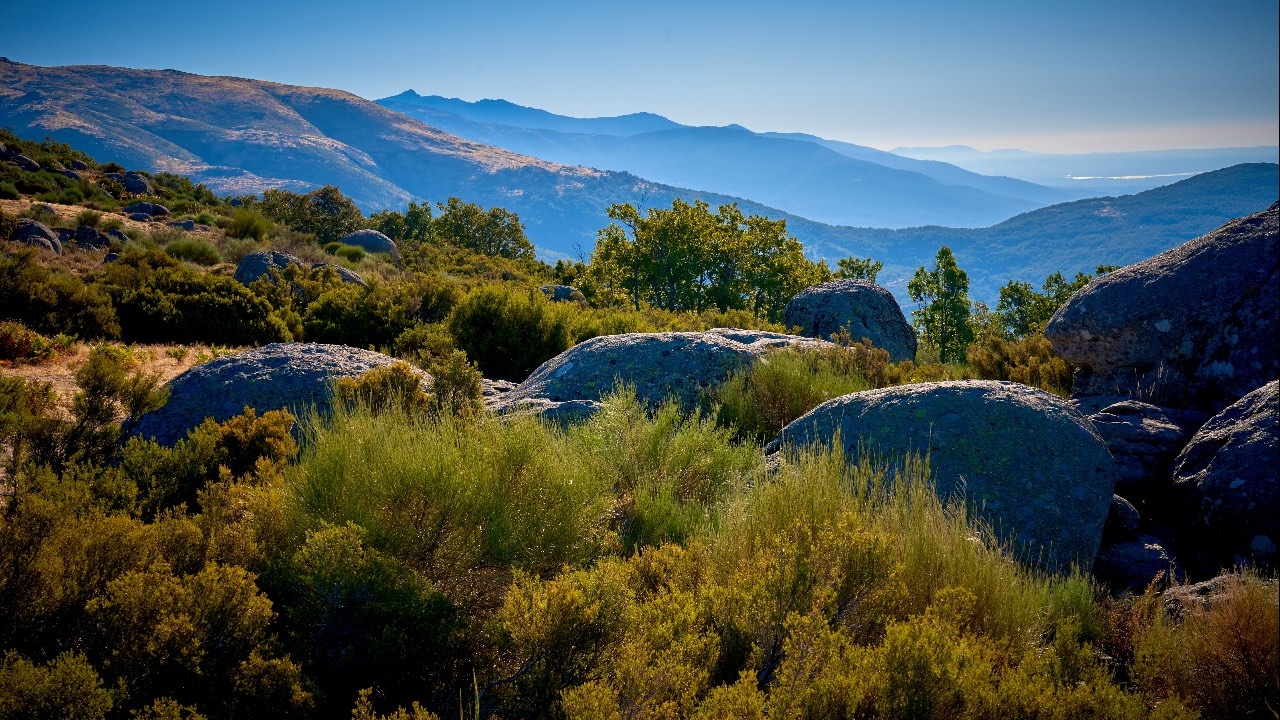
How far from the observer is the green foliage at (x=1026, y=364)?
296 inches

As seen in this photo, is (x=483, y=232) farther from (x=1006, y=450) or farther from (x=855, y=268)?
(x=1006, y=450)

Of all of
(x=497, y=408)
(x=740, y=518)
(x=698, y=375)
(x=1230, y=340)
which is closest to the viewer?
(x=740, y=518)

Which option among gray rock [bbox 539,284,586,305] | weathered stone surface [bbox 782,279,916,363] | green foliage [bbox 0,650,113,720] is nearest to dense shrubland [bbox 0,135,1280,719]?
green foliage [bbox 0,650,113,720]

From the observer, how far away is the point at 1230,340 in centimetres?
587

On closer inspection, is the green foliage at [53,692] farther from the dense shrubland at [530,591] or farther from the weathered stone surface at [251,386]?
the weathered stone surface at [251,386]

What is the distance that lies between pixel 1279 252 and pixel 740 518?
18.9 feet

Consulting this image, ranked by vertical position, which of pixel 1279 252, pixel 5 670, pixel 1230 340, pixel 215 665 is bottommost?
pixel 215 665

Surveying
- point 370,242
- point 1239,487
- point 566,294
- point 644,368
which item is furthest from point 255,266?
point 1239,487

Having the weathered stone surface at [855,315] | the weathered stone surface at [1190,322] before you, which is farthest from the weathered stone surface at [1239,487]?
→ the weathered stone surface at [855,315]

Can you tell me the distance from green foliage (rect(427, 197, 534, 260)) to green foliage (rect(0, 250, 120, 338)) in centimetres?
3236

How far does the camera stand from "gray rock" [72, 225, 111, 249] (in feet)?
70.0

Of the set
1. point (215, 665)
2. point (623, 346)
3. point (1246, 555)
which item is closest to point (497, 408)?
point (623, 346)

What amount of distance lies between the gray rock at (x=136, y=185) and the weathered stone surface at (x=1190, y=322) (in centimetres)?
4338

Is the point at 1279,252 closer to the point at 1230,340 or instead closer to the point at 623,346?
the point at 1230,340
